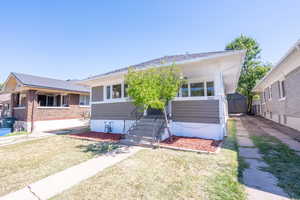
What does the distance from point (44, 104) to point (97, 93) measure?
6.99 m

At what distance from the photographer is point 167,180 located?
3039mm

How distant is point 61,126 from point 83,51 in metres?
7.32

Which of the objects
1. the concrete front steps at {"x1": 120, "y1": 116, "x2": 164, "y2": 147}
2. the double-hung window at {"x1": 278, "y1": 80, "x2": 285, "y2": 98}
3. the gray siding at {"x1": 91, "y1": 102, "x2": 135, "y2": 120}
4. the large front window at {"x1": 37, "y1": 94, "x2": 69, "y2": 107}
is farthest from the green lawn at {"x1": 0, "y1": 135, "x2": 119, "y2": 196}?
the double-hung window at {"x1": 278, "y1": 80, "x2": 285, "y2": 98}

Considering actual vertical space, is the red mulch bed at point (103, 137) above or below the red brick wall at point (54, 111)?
below

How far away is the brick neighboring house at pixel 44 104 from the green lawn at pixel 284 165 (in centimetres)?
1112

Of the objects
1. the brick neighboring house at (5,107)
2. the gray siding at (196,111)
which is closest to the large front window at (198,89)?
the gray siding at (196,111)

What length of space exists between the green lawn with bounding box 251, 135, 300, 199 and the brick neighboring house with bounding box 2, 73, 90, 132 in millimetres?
11120

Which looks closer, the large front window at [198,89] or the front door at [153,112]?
the large front window at [198,89]

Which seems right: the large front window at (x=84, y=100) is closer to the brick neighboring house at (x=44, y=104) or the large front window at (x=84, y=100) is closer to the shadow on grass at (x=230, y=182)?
the brick neighboring house at (x=44, y=104)

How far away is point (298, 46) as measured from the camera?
5789 millimetres

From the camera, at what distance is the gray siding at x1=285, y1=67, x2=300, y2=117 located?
290 inches

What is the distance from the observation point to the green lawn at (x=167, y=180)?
8.29 feet

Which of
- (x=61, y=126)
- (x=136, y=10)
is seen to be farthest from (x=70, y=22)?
(x=61, y=126)

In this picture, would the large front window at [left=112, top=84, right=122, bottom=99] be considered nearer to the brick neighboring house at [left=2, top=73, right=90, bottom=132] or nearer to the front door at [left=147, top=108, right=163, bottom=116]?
the front door at [left=147, top=108, right=163, bottom=116]
